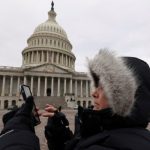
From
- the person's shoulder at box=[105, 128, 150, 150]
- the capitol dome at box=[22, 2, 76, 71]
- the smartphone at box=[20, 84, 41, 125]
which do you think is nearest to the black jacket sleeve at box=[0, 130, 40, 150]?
the smartphone at box=[20, 84, 41, 125]

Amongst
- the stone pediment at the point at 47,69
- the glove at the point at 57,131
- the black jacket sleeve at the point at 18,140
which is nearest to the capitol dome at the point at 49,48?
the stone pediment at the point at 47,69

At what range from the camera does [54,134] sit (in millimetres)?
3434

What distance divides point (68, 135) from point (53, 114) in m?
0.54

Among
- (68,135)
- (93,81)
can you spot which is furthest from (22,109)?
(68,135)

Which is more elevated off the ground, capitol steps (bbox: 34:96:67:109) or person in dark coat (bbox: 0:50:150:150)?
capitol steps (bbox: 34:96:67:109)

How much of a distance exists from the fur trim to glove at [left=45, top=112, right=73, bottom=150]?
119 centimetres

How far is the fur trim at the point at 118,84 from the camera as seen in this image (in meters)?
2.21

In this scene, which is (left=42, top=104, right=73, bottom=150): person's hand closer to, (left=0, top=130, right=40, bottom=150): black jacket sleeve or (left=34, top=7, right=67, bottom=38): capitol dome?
(left=0, top=130, right=40, bottom=150): black jacket sleeve

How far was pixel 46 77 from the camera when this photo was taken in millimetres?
79750

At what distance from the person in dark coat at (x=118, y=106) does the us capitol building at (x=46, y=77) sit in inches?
2570

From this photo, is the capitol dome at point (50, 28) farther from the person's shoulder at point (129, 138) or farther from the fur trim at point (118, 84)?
the person's shoulder at point (129, 138)

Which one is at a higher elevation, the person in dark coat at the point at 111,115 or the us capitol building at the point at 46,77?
the us capitol building at the point at 46,77

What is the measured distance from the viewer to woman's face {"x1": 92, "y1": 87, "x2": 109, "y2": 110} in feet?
7.60

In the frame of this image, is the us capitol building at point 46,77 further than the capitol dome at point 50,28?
No
